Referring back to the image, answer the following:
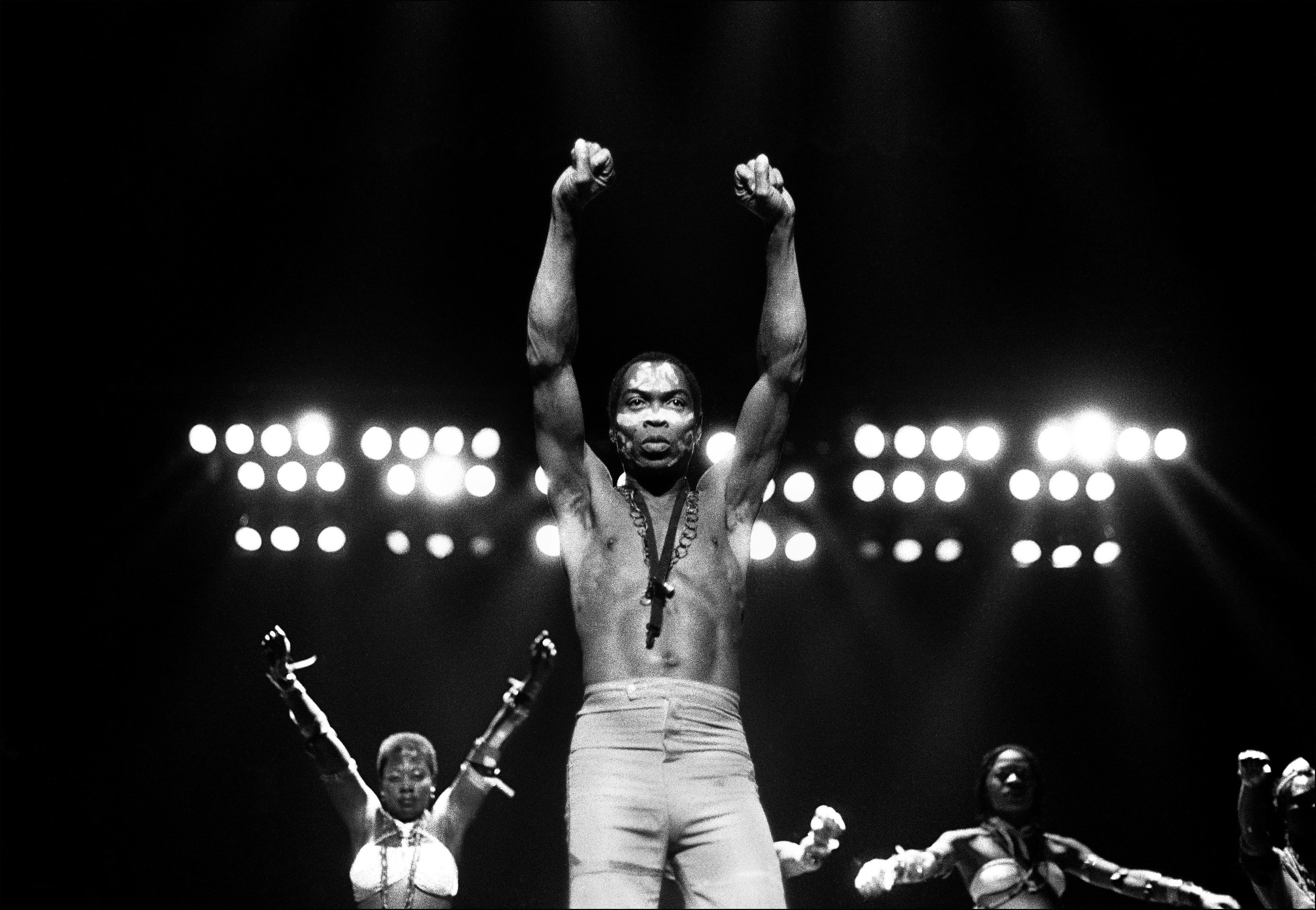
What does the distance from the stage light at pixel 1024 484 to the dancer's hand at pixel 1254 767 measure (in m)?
1.76

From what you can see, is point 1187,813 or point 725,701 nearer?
point 725,701

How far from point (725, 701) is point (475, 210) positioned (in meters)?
3.63

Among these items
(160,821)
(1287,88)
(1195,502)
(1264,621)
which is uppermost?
(1287,88)

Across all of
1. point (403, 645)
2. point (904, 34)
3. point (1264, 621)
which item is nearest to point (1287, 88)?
point (904, 34)

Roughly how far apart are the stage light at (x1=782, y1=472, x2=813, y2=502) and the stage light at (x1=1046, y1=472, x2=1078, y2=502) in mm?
1138

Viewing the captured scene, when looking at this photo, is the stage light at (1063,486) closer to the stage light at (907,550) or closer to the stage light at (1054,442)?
the stage light at (1054,442)

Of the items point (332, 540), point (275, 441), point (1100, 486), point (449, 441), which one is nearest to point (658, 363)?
point (449, 441)

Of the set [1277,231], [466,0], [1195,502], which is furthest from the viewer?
[1195,502]

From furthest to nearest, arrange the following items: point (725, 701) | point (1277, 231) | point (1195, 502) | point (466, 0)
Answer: point (1195, 502)
point (1277, 231)
point (466, 0)
point (725, 701)

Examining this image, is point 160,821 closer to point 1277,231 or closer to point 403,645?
point 403,645

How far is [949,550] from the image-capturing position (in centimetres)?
719

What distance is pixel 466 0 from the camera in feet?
19.5

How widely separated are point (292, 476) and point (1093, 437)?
3.80 metres

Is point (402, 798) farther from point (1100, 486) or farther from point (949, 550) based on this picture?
point (1100, 486)
